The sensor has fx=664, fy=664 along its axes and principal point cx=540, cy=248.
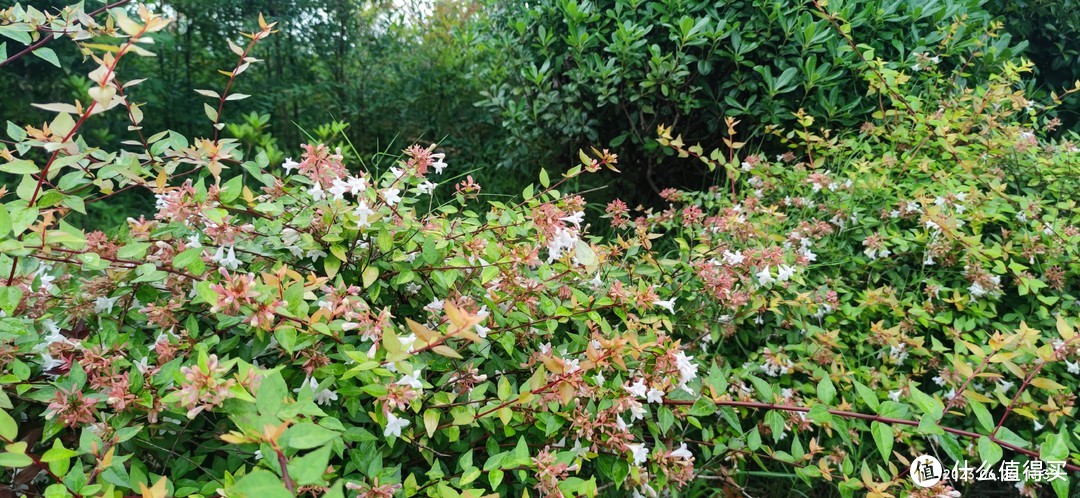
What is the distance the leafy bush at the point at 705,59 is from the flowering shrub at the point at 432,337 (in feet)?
2.92

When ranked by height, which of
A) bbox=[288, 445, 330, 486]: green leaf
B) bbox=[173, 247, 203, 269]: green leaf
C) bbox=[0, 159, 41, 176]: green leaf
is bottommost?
bbox=[173, 247, 203, 269]: green leaf

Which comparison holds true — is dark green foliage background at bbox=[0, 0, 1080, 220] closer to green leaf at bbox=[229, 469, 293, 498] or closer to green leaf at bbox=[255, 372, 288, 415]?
green leaf at bbox=[255, 372, 288, 415]

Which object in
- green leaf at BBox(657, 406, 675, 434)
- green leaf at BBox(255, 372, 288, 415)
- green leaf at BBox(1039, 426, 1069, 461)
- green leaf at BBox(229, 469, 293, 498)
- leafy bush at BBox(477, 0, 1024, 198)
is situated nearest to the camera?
green leaf at BBox(229, 469, 293, 498)

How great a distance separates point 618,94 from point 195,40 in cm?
298

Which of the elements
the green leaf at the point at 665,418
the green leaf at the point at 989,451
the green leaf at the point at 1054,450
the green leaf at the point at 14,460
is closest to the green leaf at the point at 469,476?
the green leaf at the point at 665,418

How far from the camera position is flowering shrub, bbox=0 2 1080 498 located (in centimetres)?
100

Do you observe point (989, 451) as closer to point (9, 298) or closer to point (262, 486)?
point (262, 486)

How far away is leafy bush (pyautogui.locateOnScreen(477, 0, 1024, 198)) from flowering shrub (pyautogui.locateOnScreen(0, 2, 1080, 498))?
35.0 inches

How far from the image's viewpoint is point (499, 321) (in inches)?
51.0

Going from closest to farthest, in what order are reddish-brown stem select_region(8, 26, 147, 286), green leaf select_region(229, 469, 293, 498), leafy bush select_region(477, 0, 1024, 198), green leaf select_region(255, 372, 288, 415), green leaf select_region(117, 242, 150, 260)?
green leaf select_region(229, 469, 293, 498) < green leaf select_region(255, 372, 288, 415) < reddish-brown stem select_region(8, 26, 147, 286) < green leaf select_region(117, 242, 150, 260) < leafy bush select_region(477, 0, 1024, 198)

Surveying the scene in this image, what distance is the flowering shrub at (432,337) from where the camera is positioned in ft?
3.29

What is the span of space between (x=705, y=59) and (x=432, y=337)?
8.33 feet

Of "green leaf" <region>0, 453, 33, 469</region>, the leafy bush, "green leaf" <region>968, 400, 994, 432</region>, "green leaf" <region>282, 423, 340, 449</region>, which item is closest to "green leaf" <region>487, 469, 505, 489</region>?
"green leaf" <region>282, 423, 340, 449</region>

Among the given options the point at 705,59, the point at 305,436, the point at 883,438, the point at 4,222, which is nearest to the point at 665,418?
→ the point at 883,438
